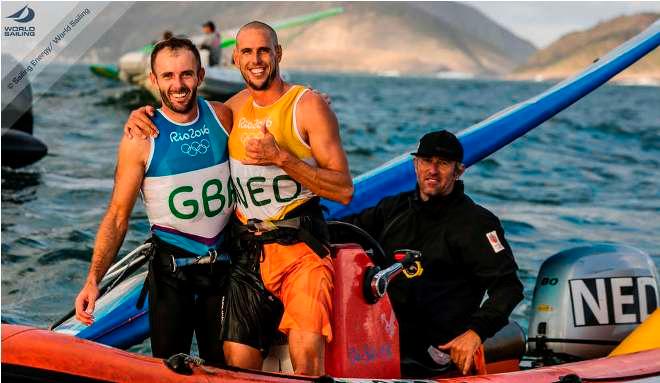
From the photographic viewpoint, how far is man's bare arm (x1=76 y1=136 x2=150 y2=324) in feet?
11.9

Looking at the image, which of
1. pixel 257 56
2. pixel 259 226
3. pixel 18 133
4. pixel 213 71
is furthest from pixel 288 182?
pixel 213 71

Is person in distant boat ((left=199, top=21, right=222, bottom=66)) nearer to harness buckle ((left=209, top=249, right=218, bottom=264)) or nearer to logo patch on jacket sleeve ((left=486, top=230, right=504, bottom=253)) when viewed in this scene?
logo patch on jacket sleeve ((left=486, top=230, right=504, bottom=253))

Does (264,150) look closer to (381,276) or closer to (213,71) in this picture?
(381,276)

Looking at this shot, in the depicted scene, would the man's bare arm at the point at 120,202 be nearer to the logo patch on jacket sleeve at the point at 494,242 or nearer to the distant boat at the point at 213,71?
the logo patch on jacket sleeve at the point at 494,242

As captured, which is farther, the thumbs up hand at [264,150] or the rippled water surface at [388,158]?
the rippled water surface at [388,158]

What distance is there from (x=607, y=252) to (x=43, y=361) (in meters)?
3.26

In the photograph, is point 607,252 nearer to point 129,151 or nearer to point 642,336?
point 642,336

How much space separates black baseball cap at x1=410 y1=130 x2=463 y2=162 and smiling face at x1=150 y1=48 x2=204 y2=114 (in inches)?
44.6

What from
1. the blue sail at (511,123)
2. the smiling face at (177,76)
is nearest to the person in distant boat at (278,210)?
the smiling face at (177,76)

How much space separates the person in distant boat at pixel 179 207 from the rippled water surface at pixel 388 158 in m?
3.72

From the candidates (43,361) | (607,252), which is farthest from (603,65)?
(43,361)

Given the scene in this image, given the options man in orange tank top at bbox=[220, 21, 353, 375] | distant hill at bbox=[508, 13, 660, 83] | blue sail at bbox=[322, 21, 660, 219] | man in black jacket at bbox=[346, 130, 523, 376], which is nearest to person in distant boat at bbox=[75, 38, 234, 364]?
man in orange tank top at bbox=[220, 21, 353, 375]

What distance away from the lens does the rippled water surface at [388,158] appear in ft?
28.9

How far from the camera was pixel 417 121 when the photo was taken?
27.2m
